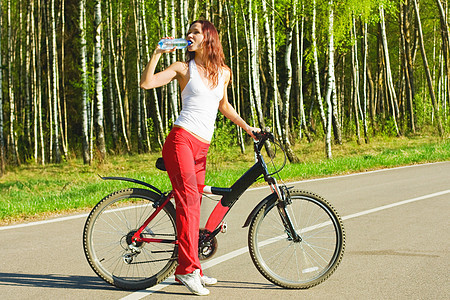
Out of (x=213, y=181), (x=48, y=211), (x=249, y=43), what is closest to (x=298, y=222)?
(x=48, y=211)

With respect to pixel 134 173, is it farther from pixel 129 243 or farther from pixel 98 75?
pixel 129 243

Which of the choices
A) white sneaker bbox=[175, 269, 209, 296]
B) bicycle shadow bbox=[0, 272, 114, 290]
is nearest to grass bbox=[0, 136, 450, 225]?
bicycle shadow bbox=[0, 272, 114, 290]

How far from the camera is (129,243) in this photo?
5.16 meters

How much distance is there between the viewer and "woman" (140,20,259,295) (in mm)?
4801

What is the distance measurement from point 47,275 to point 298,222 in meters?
2.53

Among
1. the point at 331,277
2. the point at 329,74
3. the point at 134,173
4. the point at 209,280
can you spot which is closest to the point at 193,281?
the point at 209,280

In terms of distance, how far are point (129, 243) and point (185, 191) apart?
31.6 inches

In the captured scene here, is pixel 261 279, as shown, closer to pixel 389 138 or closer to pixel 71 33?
pixel 389 138

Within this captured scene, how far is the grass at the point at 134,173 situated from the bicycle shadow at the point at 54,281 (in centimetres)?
355

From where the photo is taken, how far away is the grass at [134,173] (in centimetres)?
1012

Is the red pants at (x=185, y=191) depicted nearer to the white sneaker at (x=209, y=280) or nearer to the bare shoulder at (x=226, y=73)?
the white sneaker at (x=209, y=280)

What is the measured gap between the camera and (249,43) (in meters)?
22.2

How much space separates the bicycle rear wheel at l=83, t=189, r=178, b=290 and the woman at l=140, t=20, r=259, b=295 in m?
0.27

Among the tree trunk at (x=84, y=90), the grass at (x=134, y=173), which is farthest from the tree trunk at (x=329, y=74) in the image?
the tree trunk at (x=84, y=90)
